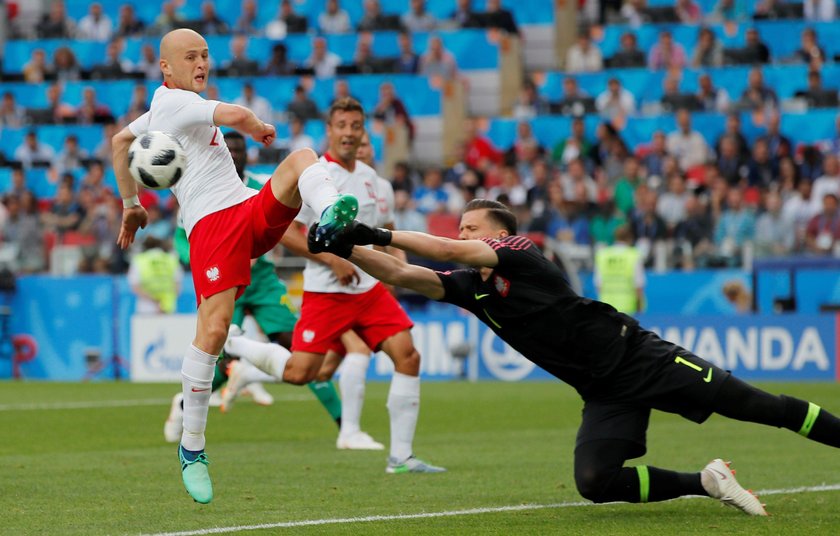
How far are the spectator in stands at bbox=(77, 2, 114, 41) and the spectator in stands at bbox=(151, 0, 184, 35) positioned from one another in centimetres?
112

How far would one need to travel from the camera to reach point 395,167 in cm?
2498

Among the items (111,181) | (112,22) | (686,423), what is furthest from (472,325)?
(112,22)

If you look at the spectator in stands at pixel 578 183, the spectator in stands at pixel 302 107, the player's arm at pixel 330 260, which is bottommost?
the spectator in stands at pixel 578 183

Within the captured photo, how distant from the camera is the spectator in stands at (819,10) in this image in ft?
86.2

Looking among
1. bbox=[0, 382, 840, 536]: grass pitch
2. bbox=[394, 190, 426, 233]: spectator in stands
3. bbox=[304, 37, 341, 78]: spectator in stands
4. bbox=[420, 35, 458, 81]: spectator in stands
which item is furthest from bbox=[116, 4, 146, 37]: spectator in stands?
bbox=[0, 382, 840, 536]: grass pitch

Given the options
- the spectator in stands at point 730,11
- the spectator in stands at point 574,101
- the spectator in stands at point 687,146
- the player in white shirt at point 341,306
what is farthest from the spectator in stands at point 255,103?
the player in white shirt at point 341,306

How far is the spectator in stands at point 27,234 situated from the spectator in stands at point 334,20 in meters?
7.81

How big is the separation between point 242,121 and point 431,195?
17043 mm

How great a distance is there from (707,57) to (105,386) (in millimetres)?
12020

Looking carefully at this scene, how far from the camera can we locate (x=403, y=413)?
985cm

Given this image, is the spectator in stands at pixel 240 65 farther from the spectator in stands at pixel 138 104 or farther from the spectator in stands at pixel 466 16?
the spectator in stands at pixel 466 16

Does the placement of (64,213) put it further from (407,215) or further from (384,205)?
(384,205)

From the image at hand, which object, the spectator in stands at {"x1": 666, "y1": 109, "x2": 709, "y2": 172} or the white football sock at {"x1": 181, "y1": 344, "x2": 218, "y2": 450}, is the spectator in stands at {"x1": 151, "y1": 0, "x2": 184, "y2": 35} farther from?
the white football sock at {"x1": 181, "y1": 344, "x2": 218, "y2": 450}

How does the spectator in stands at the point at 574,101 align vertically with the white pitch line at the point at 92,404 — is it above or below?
above
